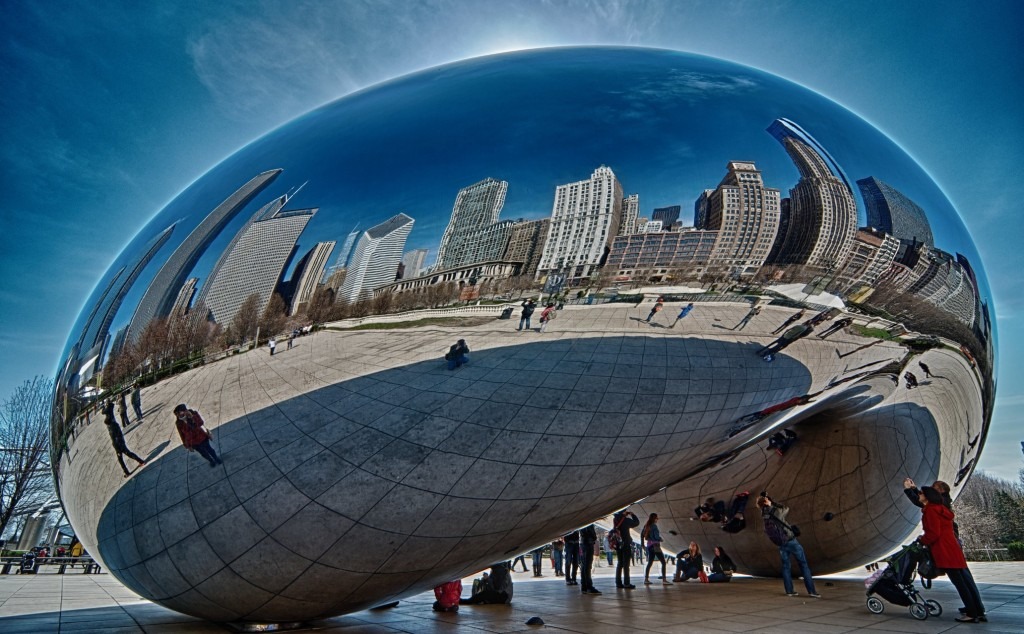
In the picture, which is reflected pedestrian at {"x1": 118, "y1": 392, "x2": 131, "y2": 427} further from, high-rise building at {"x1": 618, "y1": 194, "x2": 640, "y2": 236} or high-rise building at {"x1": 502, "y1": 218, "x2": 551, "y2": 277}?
high-rise building at {"x1": 618, "y1": 194, "x2": 640, "y2": 236}

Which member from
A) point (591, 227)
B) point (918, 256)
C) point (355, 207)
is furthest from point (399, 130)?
point (918, 256)

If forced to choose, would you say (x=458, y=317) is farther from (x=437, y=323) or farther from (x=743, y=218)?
(x=743, y=218)

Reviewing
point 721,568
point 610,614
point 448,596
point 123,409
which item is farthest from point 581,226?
point 721,568

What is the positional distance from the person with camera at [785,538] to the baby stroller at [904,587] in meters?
1.33

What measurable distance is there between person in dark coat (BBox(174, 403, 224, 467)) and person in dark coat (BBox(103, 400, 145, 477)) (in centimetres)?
34

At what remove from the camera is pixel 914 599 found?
5.33 metres

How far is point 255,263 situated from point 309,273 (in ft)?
1.08

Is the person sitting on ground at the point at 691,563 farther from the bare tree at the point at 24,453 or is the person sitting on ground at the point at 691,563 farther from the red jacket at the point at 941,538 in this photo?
the bare tree at the point at 24,453

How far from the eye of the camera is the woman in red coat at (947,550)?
16.3ft

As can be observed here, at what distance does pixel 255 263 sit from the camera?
2.77 meters

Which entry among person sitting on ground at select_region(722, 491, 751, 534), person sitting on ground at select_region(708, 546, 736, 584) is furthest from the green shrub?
person sitting on ground at select_region(722, 491, 751, 534)

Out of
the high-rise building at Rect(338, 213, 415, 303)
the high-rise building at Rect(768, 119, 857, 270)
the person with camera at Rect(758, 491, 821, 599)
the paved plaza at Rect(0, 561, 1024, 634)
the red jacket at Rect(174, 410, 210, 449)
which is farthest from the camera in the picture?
the person with camera at Rect(758, 491, 821, 599)

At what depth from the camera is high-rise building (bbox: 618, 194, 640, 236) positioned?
2.76m

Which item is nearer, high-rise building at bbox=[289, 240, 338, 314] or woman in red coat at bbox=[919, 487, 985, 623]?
high-rise building at bbox=[289, 240, 338, 314]
